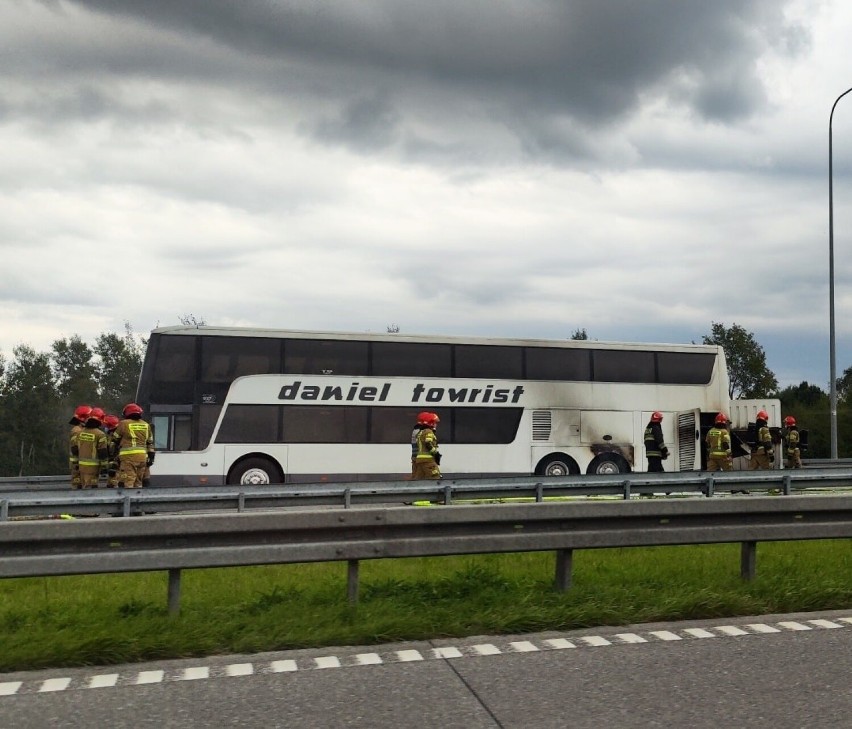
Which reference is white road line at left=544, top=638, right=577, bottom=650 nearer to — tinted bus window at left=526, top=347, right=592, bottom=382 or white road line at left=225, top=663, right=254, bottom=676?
white road line at left=225, top=663, right=254, bottom=676

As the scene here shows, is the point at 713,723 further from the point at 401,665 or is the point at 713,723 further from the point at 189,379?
the point at 189,379

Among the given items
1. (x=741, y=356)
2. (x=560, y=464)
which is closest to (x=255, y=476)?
(x=560, y=464)

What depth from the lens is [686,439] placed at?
23734 mm

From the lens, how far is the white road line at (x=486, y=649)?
5.61 metres

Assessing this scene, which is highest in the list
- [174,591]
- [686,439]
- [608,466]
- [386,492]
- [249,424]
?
[249,424]

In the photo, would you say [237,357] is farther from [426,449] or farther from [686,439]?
[686,439]

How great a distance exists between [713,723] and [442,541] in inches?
101

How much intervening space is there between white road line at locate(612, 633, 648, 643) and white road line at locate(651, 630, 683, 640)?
11 cm

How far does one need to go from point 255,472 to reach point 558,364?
23.2 feet

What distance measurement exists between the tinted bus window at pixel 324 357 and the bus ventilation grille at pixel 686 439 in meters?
7.31

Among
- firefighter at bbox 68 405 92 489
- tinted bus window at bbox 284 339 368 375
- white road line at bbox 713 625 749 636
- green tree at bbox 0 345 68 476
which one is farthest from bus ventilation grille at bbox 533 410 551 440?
green tree at bbox 0 345 68 476

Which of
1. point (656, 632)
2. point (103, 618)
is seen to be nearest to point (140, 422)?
point (103, 618)

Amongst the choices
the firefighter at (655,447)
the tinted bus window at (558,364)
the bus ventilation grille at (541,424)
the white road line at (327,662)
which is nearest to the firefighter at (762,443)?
Result: the firefighter at (655,447)

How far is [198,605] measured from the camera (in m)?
6.72
